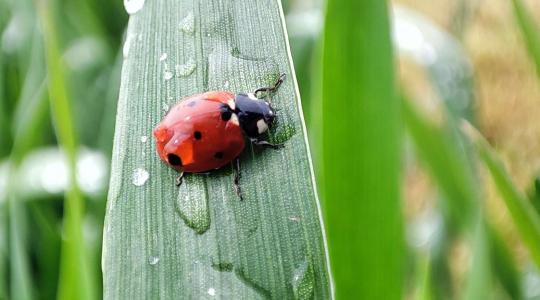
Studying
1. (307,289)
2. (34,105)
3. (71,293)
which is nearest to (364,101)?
(307,289)

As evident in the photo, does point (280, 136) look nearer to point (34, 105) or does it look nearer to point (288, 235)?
point (288, 235)

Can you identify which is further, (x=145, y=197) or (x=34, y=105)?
(x=34, y=105)

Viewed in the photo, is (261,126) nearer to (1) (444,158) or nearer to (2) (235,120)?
(2) (235,120)

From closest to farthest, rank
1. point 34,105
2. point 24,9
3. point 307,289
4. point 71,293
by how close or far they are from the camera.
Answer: point 307,289 < point 71,293 < point 34,105 < point 24,9

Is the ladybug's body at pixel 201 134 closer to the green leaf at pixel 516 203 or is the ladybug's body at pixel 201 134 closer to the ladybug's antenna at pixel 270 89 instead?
the ladybug's antenna at pixel 270 89

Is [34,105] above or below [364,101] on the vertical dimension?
below

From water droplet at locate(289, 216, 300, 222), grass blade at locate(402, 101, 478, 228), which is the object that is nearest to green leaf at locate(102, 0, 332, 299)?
water droplet at locate(289, 216, 300, 222)

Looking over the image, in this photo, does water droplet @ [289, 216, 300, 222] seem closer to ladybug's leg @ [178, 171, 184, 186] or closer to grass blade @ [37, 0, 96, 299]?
ladybug's leg @ [178, 171, 184, 186]
